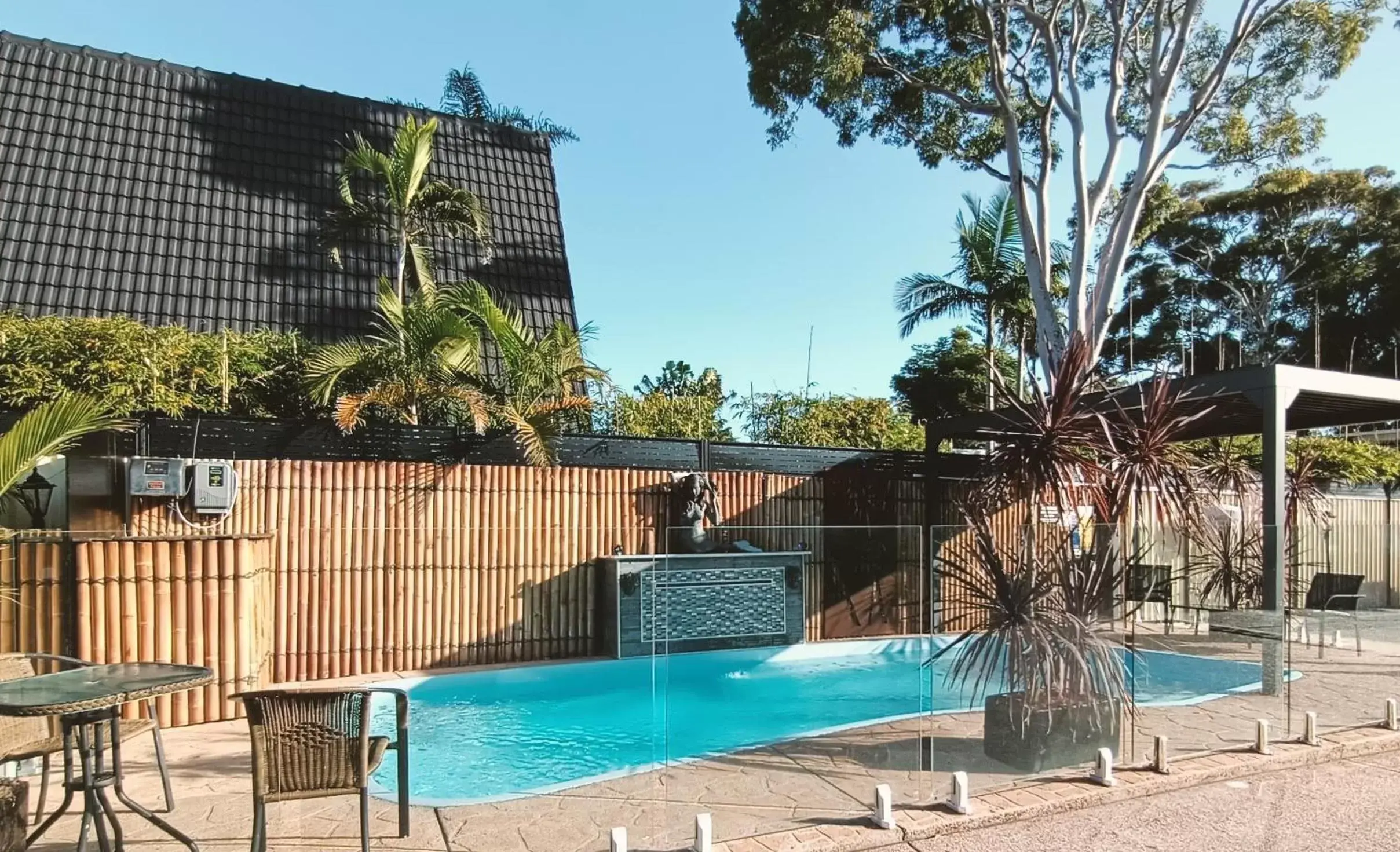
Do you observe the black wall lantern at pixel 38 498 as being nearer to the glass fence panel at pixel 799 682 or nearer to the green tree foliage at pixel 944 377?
the glass fence panel at pixel 799 682

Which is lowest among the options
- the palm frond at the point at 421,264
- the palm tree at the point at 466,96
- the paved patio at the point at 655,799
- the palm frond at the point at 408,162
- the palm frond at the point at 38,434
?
the paved patio at the point at 655,799

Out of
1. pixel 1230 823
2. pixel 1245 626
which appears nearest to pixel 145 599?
pixel 1230 823

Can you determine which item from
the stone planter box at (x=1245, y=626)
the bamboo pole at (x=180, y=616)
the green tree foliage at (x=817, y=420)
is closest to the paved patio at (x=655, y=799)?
the bamboo pole at (x=180, y=616)

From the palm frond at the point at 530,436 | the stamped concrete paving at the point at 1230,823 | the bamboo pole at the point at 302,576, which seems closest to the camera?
the stamped concrete paving at the point at 1230,823

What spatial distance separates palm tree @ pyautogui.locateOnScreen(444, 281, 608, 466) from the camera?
8.89 m

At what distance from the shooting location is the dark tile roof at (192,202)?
1073cm

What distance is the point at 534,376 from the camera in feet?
30.2

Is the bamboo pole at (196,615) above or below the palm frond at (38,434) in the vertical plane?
below

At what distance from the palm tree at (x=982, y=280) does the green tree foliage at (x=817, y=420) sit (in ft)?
11.2

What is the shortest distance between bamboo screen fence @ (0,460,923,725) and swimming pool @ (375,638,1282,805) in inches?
12.0

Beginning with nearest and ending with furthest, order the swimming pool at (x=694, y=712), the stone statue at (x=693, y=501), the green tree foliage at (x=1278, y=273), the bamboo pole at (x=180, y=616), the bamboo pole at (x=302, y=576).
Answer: the swimming pool at (x=694, y=712), the bamboo pole at (x=180, y=616), the bamboo pole at (x=302, y=576), the stone statue at (x=693, y=501), the green tree foliage at (x=1278, y=273)

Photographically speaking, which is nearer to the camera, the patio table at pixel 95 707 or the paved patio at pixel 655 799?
the patio table at pixel 95 707

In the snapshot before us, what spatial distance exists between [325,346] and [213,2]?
5.65 meters

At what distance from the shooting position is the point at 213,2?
36.8ft
